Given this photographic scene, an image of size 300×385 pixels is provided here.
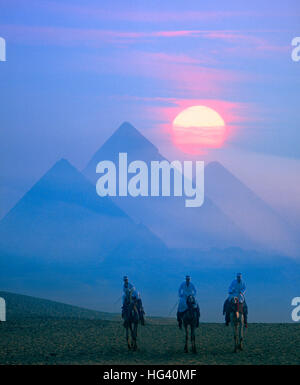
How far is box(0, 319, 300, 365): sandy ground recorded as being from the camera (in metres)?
16.6

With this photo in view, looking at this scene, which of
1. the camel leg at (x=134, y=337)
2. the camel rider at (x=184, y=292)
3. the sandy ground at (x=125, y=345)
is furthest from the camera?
the camel leg at (x=134, y=337)

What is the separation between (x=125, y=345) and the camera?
1927 centimetres

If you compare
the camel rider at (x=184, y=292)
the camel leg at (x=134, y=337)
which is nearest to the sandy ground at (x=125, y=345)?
the camel leg at (x=134, y=337)

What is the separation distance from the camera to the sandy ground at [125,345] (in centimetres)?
1656

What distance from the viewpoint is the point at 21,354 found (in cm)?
1777

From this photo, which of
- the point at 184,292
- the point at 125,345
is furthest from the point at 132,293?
the point at 125,345

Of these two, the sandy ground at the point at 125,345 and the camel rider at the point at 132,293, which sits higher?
the camel rider at the point at 132,293

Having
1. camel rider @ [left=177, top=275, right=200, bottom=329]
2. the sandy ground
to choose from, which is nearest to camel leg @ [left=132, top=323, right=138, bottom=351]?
the sandy ground

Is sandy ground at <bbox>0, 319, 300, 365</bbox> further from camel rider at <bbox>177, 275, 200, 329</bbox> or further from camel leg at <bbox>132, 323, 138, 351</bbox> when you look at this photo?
camel rider at <bbox>177, 275, 200, 329</bbox>

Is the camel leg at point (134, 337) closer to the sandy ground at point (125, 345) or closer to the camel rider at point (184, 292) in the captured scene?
the sandy ground at point (125, 345)

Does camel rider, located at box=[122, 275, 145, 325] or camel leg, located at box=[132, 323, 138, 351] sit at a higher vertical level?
camel rider, located at box=[122, 275, 145, 325]
